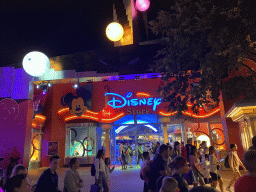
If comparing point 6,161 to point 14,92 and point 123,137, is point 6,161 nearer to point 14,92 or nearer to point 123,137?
point 14,92

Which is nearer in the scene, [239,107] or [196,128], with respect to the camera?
[239,107]

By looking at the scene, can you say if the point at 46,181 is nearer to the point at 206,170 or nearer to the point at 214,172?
the point at 206,170

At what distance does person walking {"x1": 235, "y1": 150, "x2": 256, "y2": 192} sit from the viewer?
2.02 metres

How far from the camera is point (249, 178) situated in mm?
2066

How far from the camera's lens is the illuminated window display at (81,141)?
1522cm

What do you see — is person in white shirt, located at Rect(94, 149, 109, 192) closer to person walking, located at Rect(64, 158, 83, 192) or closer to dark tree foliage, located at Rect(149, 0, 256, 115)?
person walking, located at Rect(64, 158, 83, 192)

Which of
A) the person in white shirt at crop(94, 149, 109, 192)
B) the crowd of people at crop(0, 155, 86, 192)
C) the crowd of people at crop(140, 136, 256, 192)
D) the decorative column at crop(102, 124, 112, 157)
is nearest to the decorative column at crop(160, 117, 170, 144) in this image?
the decorative column at crop(102, 124, 112, 157)

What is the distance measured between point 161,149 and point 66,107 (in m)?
13.6

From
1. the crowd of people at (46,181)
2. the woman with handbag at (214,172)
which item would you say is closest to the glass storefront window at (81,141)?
the woman with handbag at (214,172)

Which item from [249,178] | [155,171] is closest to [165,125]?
[155,171]

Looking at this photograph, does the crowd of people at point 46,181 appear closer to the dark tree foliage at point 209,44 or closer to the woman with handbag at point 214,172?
the dark tree foliage at point 209,44

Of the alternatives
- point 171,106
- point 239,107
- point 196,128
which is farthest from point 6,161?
point 196,128

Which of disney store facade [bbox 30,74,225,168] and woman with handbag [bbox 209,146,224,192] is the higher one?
disney store facade [bbox 30,74,225,168]

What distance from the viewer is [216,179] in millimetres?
5953
